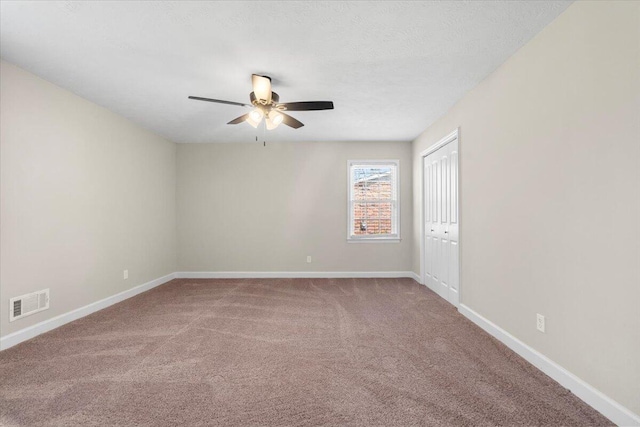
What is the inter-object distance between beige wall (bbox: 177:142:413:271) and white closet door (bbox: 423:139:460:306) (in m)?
0.82

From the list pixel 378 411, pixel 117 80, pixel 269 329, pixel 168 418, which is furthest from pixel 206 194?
pixel 378 411

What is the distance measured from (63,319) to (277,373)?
104 inches

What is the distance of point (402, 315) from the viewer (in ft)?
12.0

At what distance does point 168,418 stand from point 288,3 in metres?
2.60

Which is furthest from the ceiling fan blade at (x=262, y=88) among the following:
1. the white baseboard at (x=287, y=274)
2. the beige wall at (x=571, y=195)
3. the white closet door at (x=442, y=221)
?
the white baseboard at (x=287, y=274)

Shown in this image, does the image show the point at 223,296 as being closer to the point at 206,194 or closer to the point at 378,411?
the point at 206,194

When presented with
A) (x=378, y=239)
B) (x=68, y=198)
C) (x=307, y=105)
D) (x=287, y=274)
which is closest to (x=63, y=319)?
(x=68, y=198)

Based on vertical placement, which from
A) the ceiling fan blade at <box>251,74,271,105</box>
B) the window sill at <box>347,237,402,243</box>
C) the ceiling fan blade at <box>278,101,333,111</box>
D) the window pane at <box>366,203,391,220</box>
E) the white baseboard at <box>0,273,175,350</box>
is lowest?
the white baseboard at <box>0,273,175,350</box>

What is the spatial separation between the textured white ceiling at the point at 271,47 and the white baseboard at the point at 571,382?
2.40 meters

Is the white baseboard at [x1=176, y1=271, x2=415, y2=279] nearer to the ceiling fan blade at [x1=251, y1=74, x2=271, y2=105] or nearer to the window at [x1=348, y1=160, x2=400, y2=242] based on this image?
the window at [x1=348, y1=160, x2=400, y2=242]

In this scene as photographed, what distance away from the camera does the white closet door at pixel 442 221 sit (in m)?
3.99

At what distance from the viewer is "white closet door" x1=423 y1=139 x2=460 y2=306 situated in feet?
13.1

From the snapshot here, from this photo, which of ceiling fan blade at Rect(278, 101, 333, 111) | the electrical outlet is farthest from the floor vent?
the electrical outlet

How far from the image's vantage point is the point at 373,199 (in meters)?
5.94
